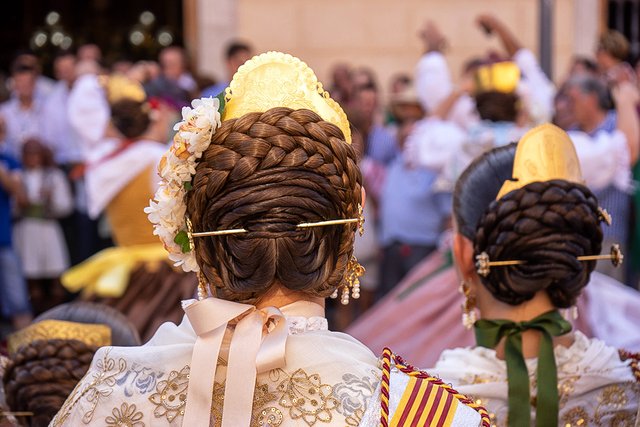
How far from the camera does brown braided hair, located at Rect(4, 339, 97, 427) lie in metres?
2.52

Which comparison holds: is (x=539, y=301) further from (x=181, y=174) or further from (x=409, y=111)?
(x=409, y=111)

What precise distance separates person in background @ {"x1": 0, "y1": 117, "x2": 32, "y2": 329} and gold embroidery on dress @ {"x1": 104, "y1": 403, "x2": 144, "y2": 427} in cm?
606

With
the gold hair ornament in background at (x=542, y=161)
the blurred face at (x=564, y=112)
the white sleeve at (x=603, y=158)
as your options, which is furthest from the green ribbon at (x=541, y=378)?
the blurred face at (x=564, y=112)

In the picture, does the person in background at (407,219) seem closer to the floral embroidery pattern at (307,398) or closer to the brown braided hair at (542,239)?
the brown braided hair at (542,239)

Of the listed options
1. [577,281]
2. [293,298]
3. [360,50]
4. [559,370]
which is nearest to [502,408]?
[559,370]

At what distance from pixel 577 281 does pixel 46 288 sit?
6.39 metres

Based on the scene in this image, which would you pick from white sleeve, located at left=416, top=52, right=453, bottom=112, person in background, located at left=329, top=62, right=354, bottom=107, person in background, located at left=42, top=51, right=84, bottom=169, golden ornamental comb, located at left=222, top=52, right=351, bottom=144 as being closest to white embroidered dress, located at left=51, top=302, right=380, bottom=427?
golden ornamental comb, located at left=222, top=52, right=351, bottom=144

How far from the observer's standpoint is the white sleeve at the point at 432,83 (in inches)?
310

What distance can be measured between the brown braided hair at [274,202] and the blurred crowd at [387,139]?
4107 millimetres

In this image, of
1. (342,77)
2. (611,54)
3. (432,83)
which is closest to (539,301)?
(432,83)

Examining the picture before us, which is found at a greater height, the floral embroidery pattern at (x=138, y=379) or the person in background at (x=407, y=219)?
the floral embroidery pattern at (x=138, y=379)

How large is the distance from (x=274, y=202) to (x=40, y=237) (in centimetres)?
676

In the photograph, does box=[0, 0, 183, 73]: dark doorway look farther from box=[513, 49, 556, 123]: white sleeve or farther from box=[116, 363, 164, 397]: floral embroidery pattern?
box=[116, 363, 164, 397]: floral embroidery pattern

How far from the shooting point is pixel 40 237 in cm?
847
